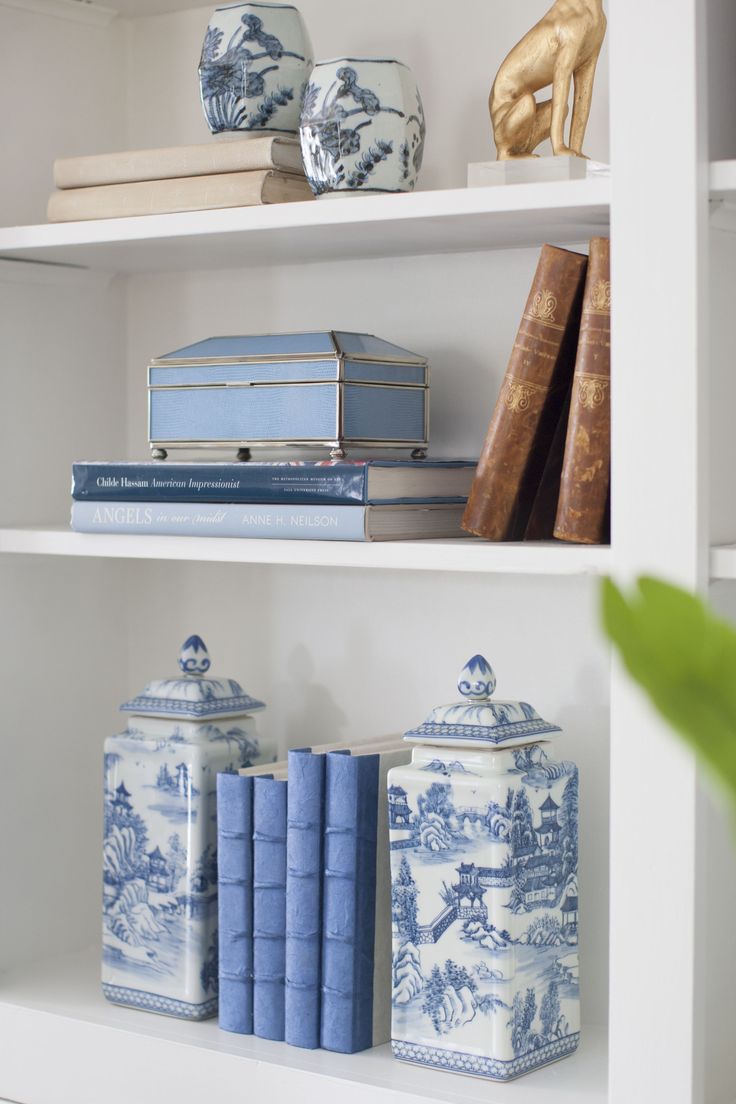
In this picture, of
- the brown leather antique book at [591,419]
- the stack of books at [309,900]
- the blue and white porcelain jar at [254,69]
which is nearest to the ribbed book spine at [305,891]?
the stack of books at [309,900]

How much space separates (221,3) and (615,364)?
0.76 metres

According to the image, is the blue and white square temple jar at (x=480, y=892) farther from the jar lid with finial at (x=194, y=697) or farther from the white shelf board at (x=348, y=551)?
the jar lid with finial at (x=194, y=697)

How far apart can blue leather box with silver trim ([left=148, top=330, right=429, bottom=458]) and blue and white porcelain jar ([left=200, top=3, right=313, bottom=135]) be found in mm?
198

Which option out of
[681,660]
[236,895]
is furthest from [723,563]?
[681,660]

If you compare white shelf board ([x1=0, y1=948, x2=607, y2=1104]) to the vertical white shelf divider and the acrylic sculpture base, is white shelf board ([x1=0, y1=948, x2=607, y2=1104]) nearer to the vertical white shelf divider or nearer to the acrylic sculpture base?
the vertical white shelf divider

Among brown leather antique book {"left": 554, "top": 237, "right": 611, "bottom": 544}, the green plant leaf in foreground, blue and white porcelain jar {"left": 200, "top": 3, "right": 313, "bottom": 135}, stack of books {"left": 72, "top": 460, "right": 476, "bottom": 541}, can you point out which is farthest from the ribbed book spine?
the green plant leaf in foreground

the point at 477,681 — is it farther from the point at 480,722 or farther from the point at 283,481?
the point at 283,481

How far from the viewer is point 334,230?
115cm

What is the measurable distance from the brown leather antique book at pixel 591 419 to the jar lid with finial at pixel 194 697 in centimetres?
44

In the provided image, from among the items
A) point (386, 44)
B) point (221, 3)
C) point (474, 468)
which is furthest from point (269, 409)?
point (221, 3)

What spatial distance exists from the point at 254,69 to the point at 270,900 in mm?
739

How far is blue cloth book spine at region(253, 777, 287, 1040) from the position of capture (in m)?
1.19

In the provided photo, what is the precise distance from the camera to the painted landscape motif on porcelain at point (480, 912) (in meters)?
1.08

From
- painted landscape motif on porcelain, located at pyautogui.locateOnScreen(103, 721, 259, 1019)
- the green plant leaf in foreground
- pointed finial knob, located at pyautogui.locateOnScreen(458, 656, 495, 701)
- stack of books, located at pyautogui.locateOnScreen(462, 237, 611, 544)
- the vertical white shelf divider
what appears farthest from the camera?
painted landscape motif on porcelain, located at pyautogui.locateOnScreen(103, 721, 259, 1019)
